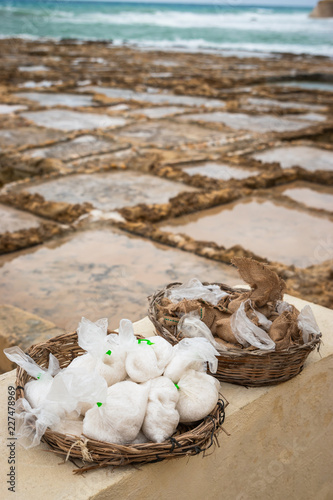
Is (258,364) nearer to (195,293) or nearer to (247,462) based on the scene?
(247,462)

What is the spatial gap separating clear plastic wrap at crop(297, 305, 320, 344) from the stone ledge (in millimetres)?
142

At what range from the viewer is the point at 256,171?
6.80 m

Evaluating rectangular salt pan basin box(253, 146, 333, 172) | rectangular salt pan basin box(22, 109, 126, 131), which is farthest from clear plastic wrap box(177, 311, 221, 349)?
rectangular salt pan basin box(22, 109, 126, 131)

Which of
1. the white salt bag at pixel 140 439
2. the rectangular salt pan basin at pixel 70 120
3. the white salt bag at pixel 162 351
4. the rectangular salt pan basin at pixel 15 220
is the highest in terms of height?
the white salt bag at pixel 162 351

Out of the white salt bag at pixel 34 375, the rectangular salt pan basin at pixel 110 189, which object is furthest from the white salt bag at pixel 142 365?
the rectangular salt pan basin at pixel 110 189

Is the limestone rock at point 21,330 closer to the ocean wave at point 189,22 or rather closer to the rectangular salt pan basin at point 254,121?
the rectangular salt pan basin at point 254,121

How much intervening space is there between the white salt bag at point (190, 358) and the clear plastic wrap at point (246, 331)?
7.4 inches

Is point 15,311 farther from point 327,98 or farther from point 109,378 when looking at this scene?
point 327,98

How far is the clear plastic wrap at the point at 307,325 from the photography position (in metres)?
2.09

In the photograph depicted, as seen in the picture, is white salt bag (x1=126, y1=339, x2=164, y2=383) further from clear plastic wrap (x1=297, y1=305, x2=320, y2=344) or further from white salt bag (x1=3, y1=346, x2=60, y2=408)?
clear plastic wrap (x1=297, y1=305, x2=320, y2=344)

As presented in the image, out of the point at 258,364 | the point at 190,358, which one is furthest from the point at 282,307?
the point at 190,358

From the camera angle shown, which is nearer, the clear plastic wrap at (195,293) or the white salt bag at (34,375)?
the white salt bag at (34,375)

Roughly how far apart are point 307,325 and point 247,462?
1.76 feet

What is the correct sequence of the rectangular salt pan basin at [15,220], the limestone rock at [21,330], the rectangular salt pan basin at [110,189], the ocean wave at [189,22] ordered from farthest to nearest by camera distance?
the ocean wave at [189,22] → the rectangular salt pan basin at [110,189] → the rectangular salt pan basin at [15,220] → the limestone rock at [21,330]
